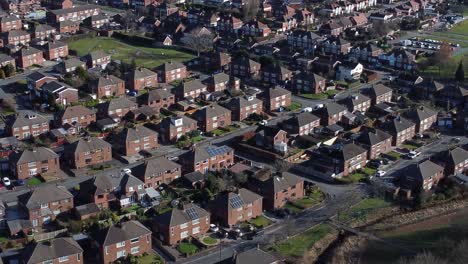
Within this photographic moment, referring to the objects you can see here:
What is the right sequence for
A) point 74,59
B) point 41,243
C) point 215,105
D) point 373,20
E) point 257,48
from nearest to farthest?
point 41,243, point 215,105, point 74,59, point 257,48, point 373,20

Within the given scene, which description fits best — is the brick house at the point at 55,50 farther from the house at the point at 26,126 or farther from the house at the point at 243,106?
the house at the point at 243,106

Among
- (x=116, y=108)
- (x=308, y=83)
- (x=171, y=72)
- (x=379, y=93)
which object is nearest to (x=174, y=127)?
(x=116, y=108)

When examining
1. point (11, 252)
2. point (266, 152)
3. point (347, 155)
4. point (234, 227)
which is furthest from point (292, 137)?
point (11, 252)

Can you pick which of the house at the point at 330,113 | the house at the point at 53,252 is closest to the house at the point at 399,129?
the house at the point at 330,113

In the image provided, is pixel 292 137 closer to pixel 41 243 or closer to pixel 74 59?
pixel 41 243

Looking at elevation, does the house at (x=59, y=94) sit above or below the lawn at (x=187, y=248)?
above

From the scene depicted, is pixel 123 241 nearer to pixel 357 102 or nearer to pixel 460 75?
pixel 357 102

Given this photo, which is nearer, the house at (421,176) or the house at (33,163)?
the house at (421,176)
